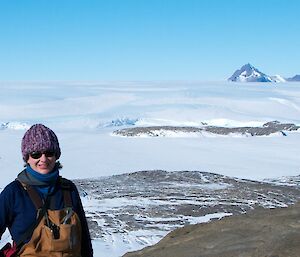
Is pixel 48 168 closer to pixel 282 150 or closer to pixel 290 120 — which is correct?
pixel 282 150

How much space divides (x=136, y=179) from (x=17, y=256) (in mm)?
18836

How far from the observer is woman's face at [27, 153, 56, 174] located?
2.22 metres

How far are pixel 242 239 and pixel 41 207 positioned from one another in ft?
11.6

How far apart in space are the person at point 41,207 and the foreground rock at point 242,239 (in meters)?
2.70

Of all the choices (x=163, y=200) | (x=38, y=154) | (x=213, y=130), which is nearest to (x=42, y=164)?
(x=38, y=154)

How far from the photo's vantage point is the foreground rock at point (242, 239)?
468cm

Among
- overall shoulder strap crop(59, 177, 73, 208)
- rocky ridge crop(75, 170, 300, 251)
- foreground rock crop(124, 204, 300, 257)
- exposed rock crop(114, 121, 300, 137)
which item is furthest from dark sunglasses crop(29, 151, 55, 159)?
exposed rock crop(114, 121, 300, 137)

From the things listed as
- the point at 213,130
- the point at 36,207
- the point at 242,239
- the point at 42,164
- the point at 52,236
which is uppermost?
the point at 42,164

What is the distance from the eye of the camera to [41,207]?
216 centimetres

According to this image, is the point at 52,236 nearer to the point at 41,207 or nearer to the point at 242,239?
the point at 41,207

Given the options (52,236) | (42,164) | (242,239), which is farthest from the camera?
(242,239)

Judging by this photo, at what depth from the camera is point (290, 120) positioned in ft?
144

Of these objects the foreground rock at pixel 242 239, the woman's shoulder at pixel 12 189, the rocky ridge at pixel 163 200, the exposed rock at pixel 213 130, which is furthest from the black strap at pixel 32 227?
the exposed rock at pixel 213 130

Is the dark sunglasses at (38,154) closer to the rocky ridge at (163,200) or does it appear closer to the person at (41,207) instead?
the person at (41,207)
